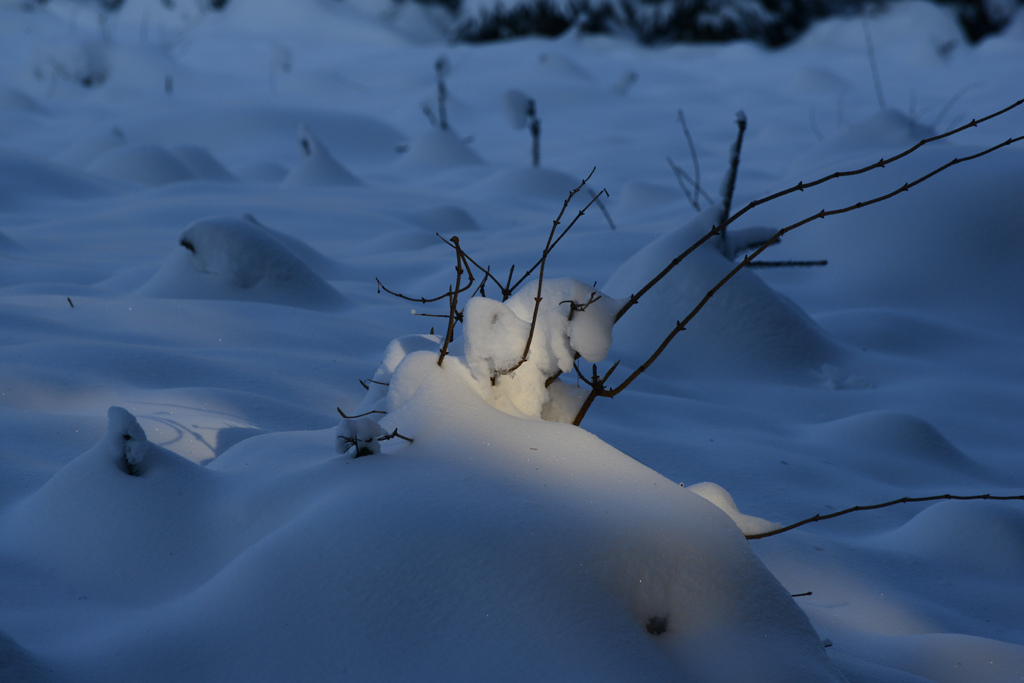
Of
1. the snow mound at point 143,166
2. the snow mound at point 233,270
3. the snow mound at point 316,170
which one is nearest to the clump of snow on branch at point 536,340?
the snow mound at point 233,270

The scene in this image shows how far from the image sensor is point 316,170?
5949mm

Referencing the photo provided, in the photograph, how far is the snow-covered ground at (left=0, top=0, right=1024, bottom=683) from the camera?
3.03ft

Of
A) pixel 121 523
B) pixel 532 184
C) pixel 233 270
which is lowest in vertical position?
pixel 532 184

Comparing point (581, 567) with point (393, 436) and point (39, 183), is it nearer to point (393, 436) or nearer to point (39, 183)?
point (393, 436)

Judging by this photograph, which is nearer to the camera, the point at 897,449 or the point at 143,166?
the point at 897,449

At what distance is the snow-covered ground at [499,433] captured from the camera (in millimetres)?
923

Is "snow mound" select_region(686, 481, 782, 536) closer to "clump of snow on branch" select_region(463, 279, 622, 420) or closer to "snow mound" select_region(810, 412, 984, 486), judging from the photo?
"clump of snow on branch" select_region(463, 279, 622, 420)

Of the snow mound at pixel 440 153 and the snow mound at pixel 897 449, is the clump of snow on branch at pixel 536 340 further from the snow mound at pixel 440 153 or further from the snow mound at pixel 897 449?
the snow mound at pixel 440 153

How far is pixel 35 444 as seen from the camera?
155 cm

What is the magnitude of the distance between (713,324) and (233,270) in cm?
169

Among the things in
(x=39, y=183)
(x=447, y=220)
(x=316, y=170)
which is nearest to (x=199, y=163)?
(x=316, y=170)

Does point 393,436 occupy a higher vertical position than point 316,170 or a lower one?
higher

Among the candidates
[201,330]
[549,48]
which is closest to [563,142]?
[549,48]

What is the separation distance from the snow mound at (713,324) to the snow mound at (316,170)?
370 centimetres
